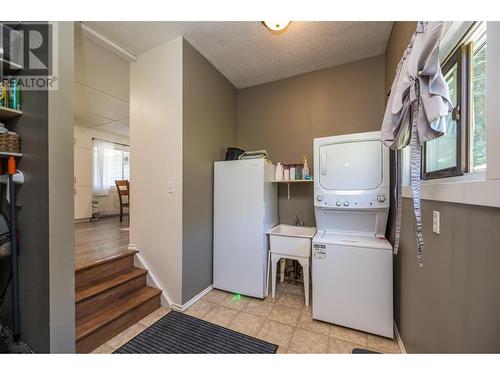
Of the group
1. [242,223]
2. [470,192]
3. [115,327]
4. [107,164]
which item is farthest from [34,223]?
[107,164]

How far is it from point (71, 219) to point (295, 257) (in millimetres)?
1852

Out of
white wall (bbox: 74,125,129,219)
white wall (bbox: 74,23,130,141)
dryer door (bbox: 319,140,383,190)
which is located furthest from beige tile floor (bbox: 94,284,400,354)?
white wall (bbox: 74,125,129,219)

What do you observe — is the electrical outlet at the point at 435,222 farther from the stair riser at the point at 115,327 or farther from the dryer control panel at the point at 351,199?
the stair riser at the point at 115,327

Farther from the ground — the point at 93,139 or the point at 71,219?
the point at 93,139

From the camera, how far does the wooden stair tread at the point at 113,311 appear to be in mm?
1436

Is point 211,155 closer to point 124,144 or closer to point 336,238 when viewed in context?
point 336,238

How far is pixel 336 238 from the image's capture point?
1.78 m

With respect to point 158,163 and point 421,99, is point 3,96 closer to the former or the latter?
point 158,163

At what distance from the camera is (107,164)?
5.18 meters

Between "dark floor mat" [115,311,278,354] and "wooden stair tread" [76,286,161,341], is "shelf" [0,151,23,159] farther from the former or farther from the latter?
"dark floor mat" [115,311,278,354]

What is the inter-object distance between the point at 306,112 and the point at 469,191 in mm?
2101

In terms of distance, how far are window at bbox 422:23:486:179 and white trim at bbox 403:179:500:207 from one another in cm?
15
